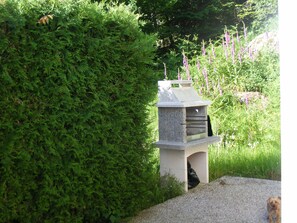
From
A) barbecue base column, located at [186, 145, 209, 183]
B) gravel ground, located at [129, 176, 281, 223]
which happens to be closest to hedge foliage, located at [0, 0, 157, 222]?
gravel ground, located at [129, 176, 281, 223]

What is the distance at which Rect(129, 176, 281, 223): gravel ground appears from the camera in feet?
12.4

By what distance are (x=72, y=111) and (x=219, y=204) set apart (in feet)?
6.08

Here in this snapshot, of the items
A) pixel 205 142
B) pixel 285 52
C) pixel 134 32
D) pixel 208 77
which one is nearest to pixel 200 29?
pixel 208 77

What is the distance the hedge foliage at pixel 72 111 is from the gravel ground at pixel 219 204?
31 cm

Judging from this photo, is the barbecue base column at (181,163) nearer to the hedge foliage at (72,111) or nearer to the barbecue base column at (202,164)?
the barbecue base column at (202,164)

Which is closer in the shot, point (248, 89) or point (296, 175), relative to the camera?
point (296, 175)

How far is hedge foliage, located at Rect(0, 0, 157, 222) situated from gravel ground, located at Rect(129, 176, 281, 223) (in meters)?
0.31

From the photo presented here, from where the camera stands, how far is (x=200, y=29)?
13.3 meters

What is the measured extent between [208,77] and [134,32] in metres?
4.76

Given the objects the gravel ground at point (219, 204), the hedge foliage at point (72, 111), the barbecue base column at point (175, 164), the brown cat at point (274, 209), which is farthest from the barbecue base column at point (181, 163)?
the brown cat at point (274, 209)

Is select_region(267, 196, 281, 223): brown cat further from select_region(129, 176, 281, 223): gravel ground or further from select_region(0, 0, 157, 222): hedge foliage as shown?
select_region(0, 0, 157, 222): hedge foliage

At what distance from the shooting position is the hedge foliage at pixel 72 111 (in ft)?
9.40

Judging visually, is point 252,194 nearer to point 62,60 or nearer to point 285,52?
point 62,60

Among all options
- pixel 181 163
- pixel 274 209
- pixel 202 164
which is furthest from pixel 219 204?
pixel 202 164
